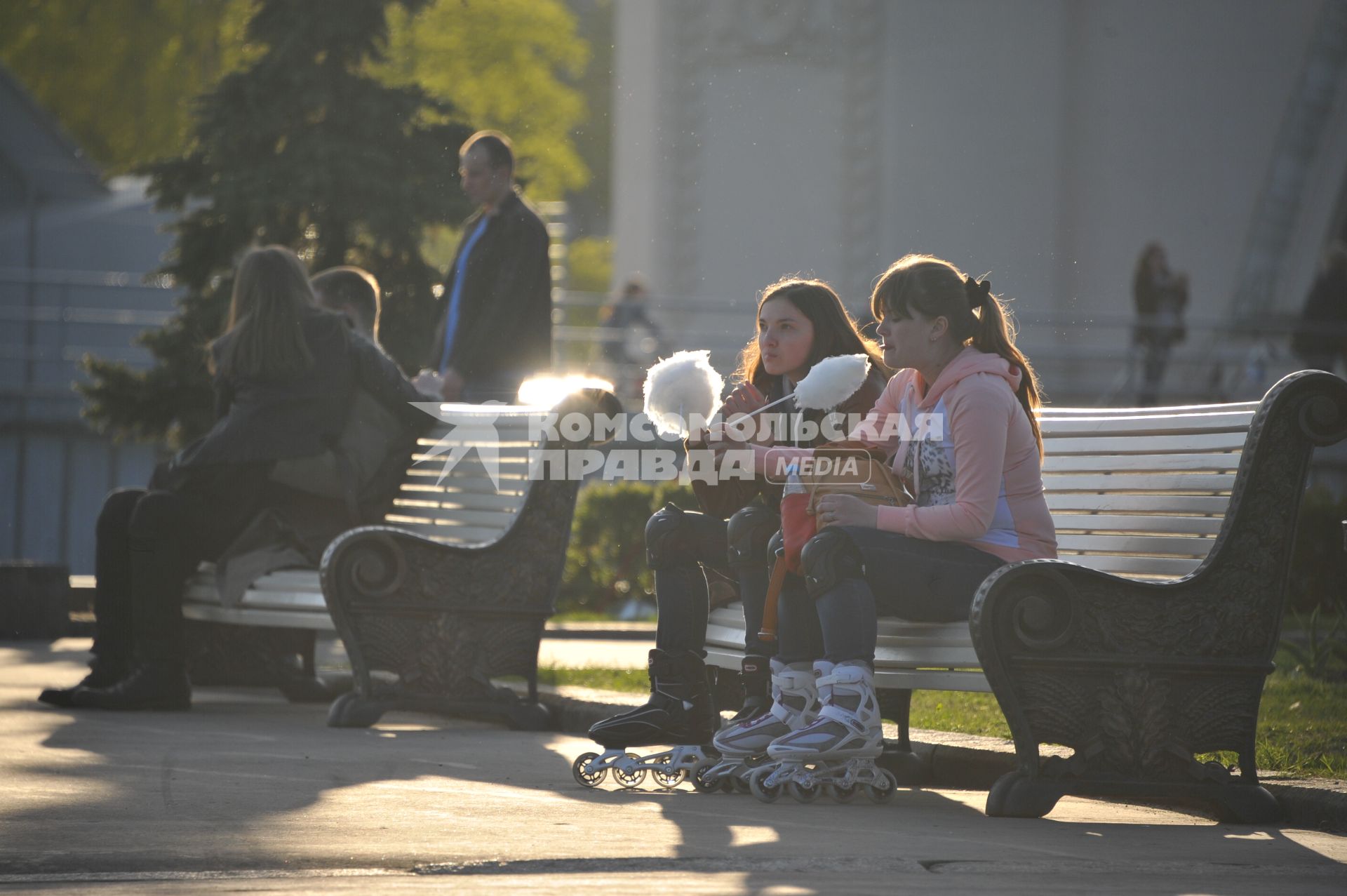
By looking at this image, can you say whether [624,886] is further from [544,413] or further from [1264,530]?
[544,413]

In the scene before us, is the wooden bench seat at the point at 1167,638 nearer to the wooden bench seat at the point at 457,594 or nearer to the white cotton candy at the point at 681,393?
the white cotton candy at the point at 681,393

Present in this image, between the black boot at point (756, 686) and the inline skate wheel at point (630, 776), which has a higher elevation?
the black boot at point (756, 686)

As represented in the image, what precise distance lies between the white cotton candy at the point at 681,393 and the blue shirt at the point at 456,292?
3.48 metres

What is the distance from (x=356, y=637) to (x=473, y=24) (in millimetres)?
32195

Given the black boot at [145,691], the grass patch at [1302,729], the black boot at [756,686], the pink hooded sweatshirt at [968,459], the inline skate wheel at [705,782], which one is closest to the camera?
the pink hooded sweatshirt at [968,459]

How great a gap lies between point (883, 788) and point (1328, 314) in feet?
50.3

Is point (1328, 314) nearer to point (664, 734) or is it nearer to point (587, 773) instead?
point (664, 734)

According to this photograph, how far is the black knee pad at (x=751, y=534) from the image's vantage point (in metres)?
5.31

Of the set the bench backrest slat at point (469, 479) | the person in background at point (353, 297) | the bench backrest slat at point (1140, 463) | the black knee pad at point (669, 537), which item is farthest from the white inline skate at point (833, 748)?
the person in background at point (353, 297)

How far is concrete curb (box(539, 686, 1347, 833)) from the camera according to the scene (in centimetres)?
497

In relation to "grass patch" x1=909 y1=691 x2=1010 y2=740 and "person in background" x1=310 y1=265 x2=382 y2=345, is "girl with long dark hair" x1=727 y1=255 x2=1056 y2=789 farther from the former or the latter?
"person in background" x1=310 y1=265 x2=382 y2=345

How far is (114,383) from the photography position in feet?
42.6

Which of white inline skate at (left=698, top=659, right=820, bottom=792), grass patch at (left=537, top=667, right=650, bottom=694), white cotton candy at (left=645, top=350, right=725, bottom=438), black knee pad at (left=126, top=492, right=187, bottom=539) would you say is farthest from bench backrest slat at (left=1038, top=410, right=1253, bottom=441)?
black knee pad at (left=126, top=492, right=187, bottom=539)

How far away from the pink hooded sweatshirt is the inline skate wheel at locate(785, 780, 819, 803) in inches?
27.3
